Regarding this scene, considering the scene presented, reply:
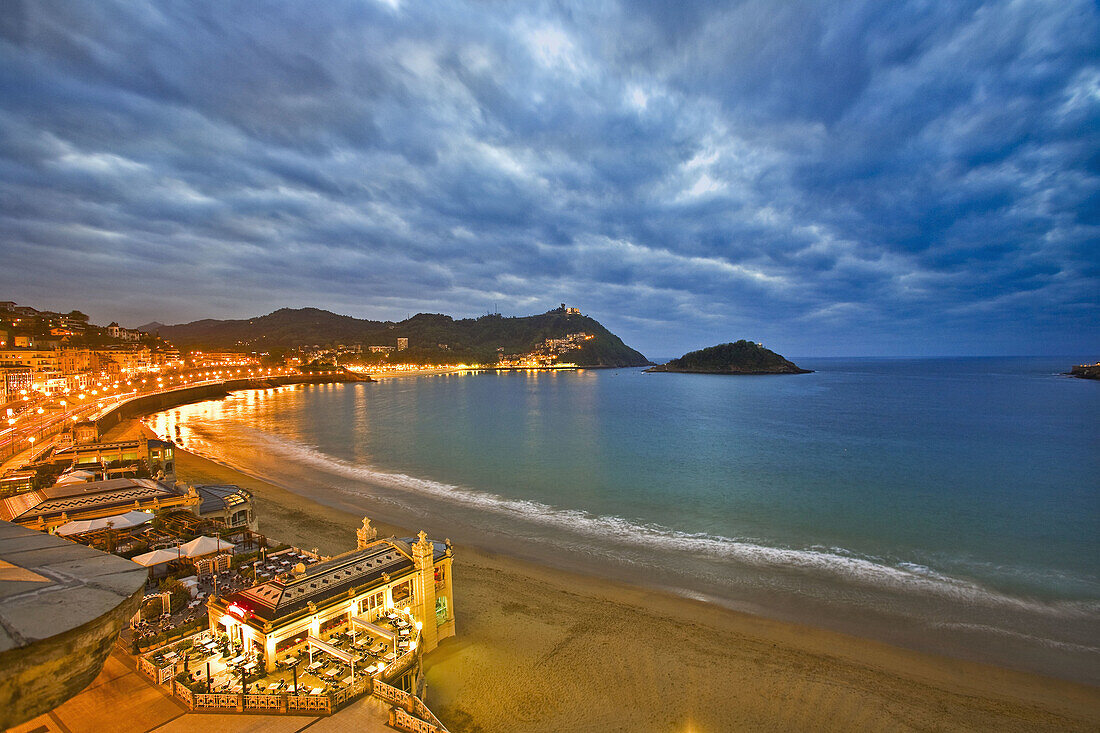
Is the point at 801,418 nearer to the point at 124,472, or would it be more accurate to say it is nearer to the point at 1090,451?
the point at 1090,451

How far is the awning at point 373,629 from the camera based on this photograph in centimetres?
1128

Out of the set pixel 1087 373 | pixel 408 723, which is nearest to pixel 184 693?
pixel 408 723

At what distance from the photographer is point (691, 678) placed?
13.2 metres

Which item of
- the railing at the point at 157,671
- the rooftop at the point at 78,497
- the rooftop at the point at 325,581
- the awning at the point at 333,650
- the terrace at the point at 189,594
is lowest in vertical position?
the terrace at the point at 189,594

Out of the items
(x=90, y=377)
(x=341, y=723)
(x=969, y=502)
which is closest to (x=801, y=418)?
(x=969, y=502)

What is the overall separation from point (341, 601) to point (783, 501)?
89.1 ft

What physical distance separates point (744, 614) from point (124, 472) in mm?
32002

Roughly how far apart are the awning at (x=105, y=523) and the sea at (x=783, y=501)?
11181 mm

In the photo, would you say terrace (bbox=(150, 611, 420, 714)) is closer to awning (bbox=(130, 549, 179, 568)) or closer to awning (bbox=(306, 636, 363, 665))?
awning (bbox=(306, 636, 363, 665))

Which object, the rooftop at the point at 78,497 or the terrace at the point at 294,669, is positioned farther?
the rooftop at the point at 78,497

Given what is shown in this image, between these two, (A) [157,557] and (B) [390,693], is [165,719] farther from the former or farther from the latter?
(A) [157,557]

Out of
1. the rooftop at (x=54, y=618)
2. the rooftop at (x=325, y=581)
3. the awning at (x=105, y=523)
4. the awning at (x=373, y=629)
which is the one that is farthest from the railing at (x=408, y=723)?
the awning at (x=105, y=523)

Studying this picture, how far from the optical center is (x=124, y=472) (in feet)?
87.6

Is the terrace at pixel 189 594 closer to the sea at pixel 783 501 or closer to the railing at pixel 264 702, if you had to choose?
the railing at pixel 264 702
